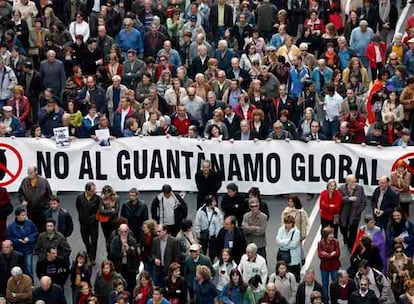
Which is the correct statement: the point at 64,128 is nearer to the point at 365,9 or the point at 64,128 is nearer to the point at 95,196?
the point at 95,196

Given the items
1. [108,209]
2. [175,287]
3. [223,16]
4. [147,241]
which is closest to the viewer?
[175,287]

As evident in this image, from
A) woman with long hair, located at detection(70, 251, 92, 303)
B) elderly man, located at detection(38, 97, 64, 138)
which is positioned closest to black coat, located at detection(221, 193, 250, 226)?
woman with long hair, located at detection(70, 251, 92, 303)

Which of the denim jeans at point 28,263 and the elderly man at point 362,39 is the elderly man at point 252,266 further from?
the elderly man at point 362,39

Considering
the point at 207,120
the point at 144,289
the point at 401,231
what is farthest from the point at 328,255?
the point at 207,120

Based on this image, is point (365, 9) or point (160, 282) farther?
point (365, 9)

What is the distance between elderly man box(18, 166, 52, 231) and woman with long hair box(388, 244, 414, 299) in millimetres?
6056

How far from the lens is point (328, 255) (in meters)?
28.7

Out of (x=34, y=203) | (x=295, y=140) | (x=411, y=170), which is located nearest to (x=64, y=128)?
(x=34, y=203)

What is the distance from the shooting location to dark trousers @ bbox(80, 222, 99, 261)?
30.0 m

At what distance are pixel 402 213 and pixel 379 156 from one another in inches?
98.3

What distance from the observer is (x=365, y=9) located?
37.4 metres

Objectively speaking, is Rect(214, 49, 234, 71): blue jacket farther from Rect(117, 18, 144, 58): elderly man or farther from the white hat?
the white hat

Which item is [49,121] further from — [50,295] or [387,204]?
[387,204]

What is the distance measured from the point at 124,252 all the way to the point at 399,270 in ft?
14.5
